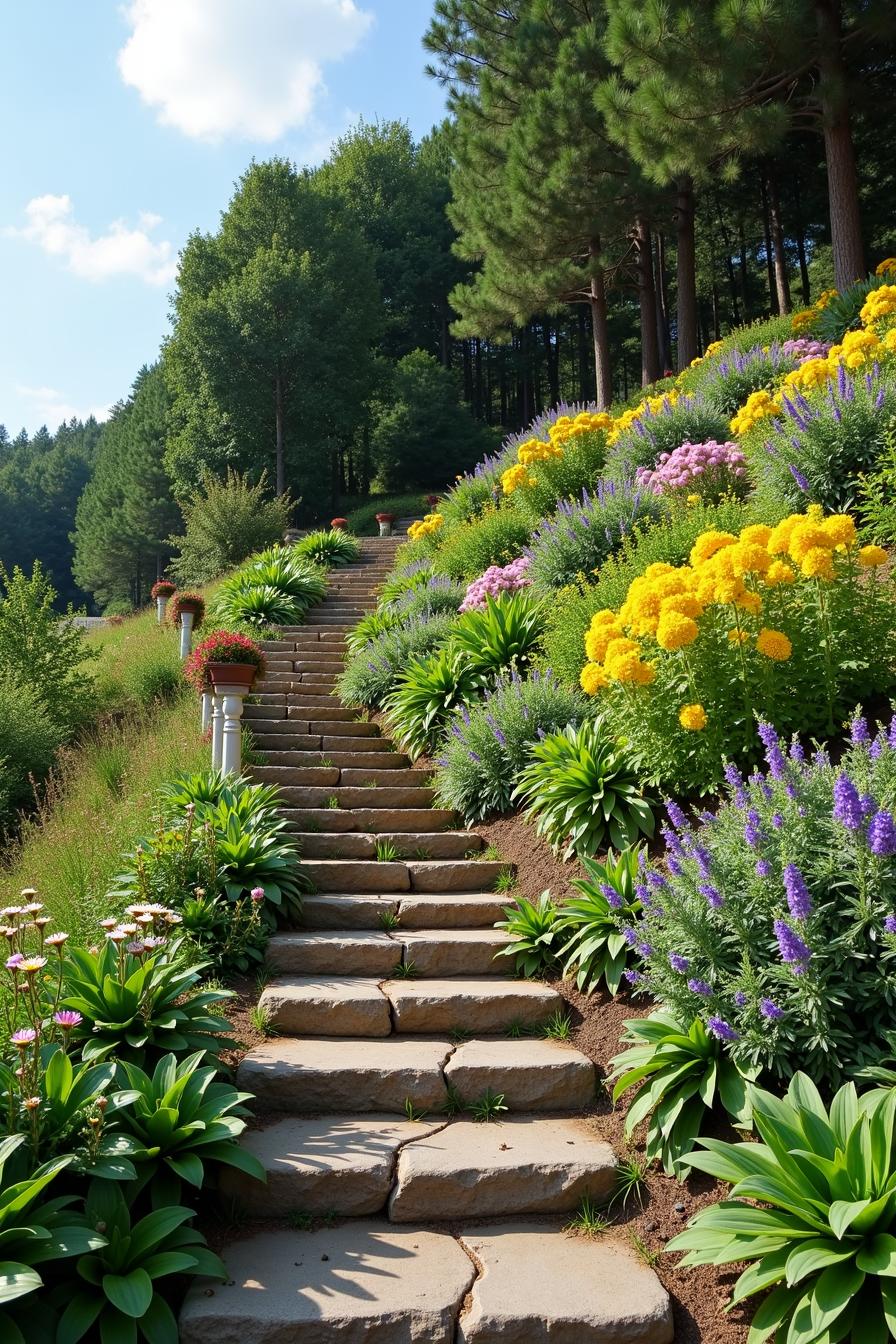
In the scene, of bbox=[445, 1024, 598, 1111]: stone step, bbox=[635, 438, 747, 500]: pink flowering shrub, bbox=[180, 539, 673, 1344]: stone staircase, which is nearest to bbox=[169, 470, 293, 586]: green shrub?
bbox=[635, 438, 747, 500]: pink flowering shrub

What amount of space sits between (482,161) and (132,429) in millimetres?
30520

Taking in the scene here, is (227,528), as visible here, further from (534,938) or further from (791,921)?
(791,921)

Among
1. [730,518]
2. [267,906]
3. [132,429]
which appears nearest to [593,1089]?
[267,906]

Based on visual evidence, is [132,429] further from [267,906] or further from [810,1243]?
[810,1243]

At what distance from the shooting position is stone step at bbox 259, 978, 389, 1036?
4105mm

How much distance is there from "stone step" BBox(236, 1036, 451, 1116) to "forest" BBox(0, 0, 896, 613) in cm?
1160

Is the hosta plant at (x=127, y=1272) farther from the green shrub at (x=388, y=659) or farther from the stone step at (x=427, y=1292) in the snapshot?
the green shrub at (x=388, y=659)

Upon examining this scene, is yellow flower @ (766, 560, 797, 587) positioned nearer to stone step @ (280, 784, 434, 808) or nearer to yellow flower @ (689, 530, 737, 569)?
yellow flower @ (689, 530, 737, 569)

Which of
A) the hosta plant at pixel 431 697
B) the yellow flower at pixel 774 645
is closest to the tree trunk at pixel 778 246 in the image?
the hosta plant at pixel 431 697

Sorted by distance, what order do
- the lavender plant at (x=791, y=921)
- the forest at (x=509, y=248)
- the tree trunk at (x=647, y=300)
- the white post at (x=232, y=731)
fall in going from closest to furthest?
the lavender plant at (x=791, y=921) < the white post at (x=232, y=731) < the forest at (x=509, y=248) < the tree trunk at (x=647, y=300)

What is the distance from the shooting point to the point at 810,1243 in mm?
2391

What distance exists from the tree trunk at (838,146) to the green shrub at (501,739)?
32.4 feet

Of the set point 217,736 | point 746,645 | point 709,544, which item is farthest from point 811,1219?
point 217,736

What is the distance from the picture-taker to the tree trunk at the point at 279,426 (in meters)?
27.5
